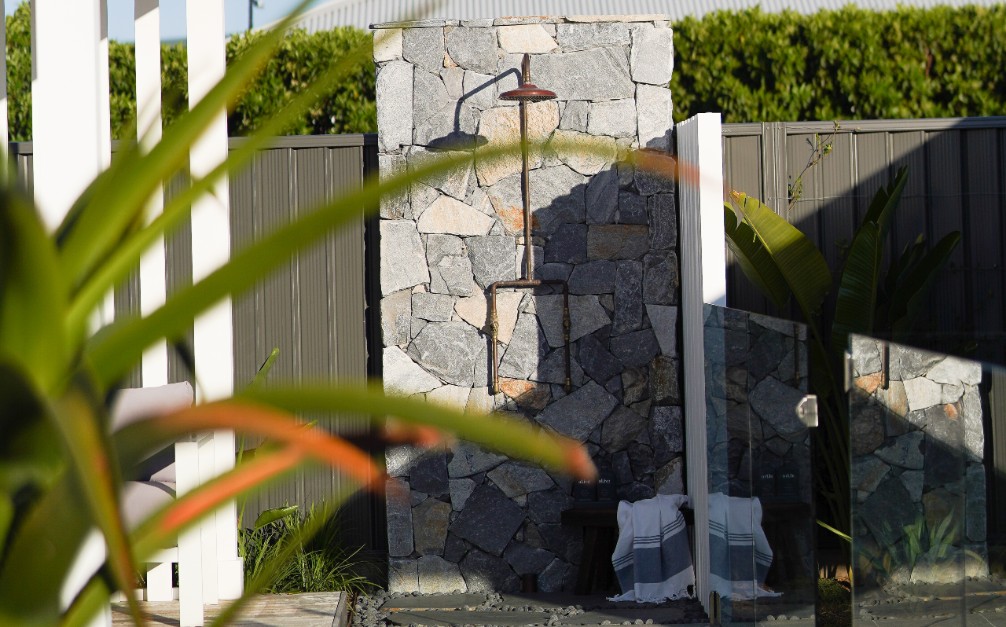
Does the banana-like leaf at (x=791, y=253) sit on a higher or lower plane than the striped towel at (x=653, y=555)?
higher

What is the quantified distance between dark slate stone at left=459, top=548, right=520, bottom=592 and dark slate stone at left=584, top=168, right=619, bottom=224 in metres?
1.75

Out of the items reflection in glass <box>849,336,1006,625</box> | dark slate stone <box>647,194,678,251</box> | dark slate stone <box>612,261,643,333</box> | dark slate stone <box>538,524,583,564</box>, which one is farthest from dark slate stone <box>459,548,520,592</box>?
reflection in glass <box>849,336,1006,625</box>

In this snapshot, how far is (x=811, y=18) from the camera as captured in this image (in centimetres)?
715

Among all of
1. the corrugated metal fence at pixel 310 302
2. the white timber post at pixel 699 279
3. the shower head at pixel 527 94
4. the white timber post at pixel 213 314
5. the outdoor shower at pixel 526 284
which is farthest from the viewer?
the corrugated metal fence at pixel 310 302

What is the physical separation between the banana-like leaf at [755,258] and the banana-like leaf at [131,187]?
4.45 meters

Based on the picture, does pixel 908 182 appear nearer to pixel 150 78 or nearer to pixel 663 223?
pixel 663 223

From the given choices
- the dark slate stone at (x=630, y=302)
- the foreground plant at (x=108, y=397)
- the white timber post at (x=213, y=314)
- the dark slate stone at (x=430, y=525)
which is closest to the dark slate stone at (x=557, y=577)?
the dark slate stone at (x=430, y=525)

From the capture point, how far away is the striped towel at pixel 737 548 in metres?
3.51

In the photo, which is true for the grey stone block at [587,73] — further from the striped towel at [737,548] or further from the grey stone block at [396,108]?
the striped towel at [737,548]

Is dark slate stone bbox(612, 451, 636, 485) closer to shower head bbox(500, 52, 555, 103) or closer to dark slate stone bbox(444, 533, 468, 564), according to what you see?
dark slate stone bbox(444, 533, 468, 564)

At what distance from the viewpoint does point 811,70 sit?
7.16 m

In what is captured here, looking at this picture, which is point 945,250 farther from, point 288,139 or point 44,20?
point 44,20

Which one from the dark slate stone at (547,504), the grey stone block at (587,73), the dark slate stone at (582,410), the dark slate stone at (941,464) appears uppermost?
the grey stone block at (587,73)

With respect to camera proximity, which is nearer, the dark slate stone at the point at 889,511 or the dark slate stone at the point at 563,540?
the dark slate stone at the point at 889,511
